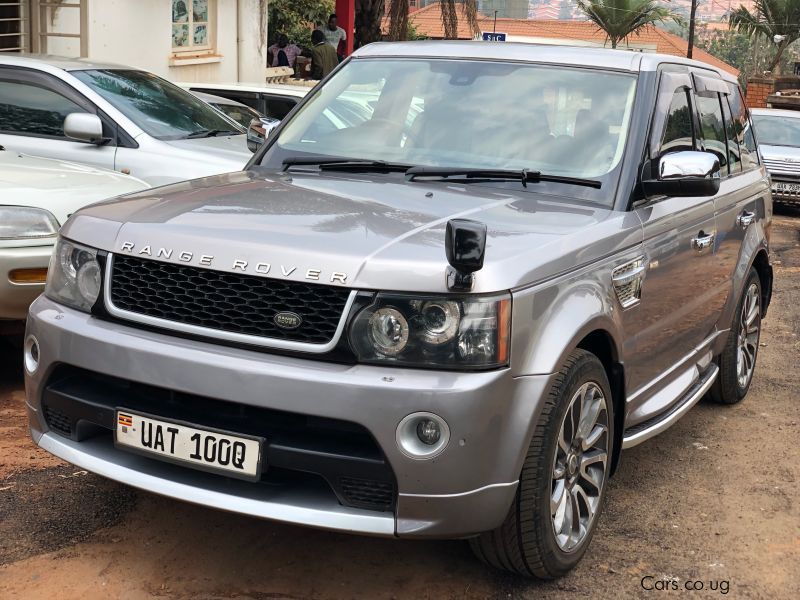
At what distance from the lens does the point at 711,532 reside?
423cm

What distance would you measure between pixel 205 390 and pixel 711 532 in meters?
2.13

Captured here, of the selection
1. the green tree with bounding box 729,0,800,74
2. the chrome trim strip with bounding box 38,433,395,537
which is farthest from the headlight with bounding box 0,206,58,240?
the green tree with bounding box 729,0,800,74

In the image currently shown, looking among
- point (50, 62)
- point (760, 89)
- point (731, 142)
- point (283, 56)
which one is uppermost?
point (283, 56)

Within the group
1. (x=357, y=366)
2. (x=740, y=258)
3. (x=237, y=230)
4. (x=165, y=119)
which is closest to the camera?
(x=357, y=366)

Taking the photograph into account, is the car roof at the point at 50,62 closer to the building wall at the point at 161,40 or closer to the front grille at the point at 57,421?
the front grille at the point at 57,421

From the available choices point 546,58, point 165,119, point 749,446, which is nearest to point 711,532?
point 749,446

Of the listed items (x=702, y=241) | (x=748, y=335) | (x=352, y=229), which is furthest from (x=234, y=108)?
(x=352, y=229)

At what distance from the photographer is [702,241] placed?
15.8ft

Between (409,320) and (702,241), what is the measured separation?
2147 millimetres

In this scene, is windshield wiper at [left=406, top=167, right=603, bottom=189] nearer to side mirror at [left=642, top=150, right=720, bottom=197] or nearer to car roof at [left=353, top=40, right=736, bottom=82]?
side mirror at [left=642, top=150, right=720, bottom=197]

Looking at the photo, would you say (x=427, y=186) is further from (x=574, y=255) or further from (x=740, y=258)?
(x=740, y=258)

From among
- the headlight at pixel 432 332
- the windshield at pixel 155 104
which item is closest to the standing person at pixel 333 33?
the windshield at pixel 155 104

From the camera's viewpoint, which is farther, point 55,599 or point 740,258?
point 740,258

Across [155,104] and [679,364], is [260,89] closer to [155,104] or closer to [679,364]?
[155,104]
